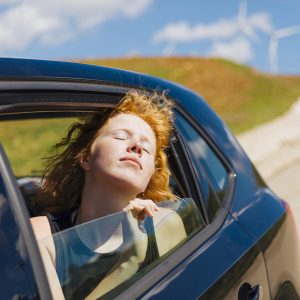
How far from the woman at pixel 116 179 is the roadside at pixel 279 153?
4782 mm

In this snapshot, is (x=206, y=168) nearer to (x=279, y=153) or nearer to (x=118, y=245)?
(x=118, y=245)

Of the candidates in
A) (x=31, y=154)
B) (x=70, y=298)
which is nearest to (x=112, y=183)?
(x=70, y=298)

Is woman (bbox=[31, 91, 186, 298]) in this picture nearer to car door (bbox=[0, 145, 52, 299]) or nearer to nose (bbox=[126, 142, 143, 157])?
nose (bbox=[126, 142, 143, 157])

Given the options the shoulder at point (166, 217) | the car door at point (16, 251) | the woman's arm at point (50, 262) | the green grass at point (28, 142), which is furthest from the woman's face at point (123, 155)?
the green grass at point (28, 142)

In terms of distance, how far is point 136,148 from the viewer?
1921 mm

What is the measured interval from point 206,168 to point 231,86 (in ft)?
102

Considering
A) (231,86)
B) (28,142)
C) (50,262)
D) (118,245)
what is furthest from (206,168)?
(231,86)

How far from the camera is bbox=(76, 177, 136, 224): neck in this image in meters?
1.91

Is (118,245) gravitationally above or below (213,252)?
above

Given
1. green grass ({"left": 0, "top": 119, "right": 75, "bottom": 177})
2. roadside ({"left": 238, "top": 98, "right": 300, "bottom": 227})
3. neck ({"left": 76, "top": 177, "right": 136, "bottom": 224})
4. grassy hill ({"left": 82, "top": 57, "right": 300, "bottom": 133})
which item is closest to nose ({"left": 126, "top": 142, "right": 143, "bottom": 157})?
neck ({"left": 76, "top": 177, "right": 136, "bottom": 224})

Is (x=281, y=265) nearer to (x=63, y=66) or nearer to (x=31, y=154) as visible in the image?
(x=63, y=66)

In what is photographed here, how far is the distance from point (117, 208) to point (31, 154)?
14.3 metres

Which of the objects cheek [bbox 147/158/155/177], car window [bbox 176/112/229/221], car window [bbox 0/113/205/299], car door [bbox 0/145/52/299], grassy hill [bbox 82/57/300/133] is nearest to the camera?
car door [bbox 0/145/52/299]

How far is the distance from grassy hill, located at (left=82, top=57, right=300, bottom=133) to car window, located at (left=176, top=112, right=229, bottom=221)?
14594 mm
